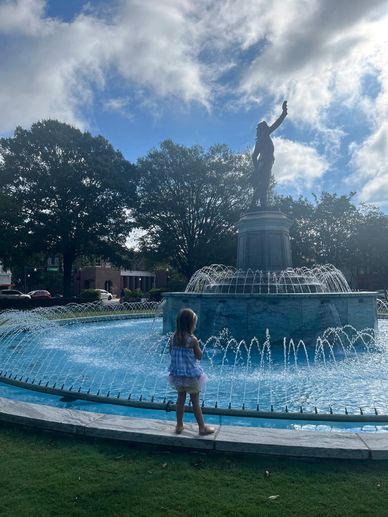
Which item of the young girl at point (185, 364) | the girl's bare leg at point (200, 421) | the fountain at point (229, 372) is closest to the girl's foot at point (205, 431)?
the girl's bare leg at point (200, 421)

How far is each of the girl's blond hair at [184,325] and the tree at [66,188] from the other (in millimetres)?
31477

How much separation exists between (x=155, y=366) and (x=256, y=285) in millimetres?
6041

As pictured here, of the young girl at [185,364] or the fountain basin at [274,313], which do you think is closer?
the young girl at [185,364]

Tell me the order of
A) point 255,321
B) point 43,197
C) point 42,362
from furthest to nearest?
point 43,197 → point 255,321 → point 42,362

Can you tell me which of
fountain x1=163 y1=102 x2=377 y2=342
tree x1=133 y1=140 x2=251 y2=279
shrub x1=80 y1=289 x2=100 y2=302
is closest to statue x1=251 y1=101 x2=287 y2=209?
fountain x1=163 y1=102 x2=377 y2=342

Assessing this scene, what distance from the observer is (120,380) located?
8.88 meters

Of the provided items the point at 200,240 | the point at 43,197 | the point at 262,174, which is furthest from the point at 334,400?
the point at 43,197

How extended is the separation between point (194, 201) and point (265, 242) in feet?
64.5

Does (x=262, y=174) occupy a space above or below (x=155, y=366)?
above

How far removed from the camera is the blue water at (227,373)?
277 inches

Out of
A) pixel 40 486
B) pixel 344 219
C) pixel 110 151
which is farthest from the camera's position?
pixel 344 219

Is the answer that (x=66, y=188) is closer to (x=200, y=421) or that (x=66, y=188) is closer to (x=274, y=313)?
(x=274, y=313)

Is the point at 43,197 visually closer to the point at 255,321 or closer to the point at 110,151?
the point at 110,151

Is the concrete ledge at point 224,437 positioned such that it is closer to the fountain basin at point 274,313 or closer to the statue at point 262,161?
the fountain basin at point 274,313
